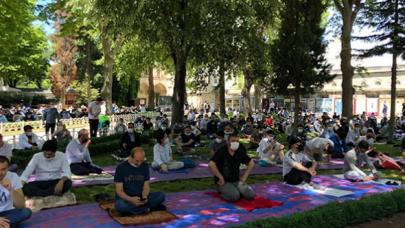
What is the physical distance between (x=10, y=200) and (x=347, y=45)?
17.8 m

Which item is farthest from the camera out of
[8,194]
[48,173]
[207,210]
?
[48,173]

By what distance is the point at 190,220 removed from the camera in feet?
23.4

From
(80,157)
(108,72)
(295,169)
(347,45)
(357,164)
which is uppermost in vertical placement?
(347,45)

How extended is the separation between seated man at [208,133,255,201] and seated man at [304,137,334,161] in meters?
5.11

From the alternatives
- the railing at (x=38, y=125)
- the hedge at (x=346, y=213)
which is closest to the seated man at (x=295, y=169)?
the hedge at (x=346, y=213)

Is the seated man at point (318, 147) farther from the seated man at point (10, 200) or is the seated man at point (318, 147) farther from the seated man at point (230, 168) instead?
the seated man at point (10, 200)

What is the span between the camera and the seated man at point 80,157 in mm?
10680

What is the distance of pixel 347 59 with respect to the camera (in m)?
20.8

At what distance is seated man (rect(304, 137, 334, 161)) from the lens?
13.4 metres

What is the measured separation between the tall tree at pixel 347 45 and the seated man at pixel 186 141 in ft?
29.7

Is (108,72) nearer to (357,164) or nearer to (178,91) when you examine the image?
(178,91)

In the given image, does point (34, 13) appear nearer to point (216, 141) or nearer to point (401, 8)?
point (216, 141)

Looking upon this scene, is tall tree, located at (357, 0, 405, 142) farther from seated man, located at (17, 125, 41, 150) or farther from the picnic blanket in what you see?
seated man, located at (17, 125, 41, 150)

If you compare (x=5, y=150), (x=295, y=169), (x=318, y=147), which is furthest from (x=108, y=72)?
(x=295, y=169)
